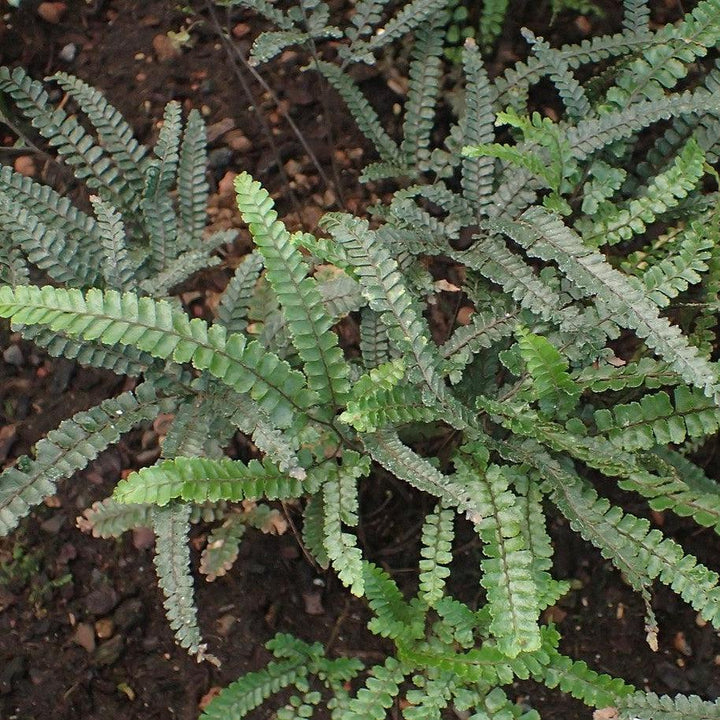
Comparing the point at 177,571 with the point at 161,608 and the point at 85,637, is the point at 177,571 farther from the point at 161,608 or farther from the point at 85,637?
the point at 85,637

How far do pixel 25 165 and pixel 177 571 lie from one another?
169cm

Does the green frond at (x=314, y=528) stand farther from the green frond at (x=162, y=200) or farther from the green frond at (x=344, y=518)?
the green frond at (x=162, y=200)

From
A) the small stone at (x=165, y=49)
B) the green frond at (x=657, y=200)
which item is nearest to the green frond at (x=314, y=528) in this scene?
the green frond at (x=657, y=200)

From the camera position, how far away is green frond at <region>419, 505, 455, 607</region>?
68.1 inches

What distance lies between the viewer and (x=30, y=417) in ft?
8.08

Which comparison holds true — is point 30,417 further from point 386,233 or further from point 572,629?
point 572,629

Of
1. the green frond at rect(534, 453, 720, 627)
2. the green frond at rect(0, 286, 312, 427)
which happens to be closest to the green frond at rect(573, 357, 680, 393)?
the green frond at rect(534, 453, 720, 627)

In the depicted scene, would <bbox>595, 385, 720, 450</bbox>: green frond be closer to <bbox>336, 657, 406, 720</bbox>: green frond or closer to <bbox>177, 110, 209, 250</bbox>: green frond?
<bbox>336, 657, 406, 720</bbox>: green frond

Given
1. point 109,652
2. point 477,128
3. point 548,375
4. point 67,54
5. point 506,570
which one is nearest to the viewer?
point 506,570

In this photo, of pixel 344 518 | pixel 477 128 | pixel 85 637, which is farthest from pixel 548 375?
pixel 85 637

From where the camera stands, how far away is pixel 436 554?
69.4 inches

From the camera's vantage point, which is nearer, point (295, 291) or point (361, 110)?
point (295, 291)

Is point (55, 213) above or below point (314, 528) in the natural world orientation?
above

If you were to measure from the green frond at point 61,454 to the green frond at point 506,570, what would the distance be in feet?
2.63
